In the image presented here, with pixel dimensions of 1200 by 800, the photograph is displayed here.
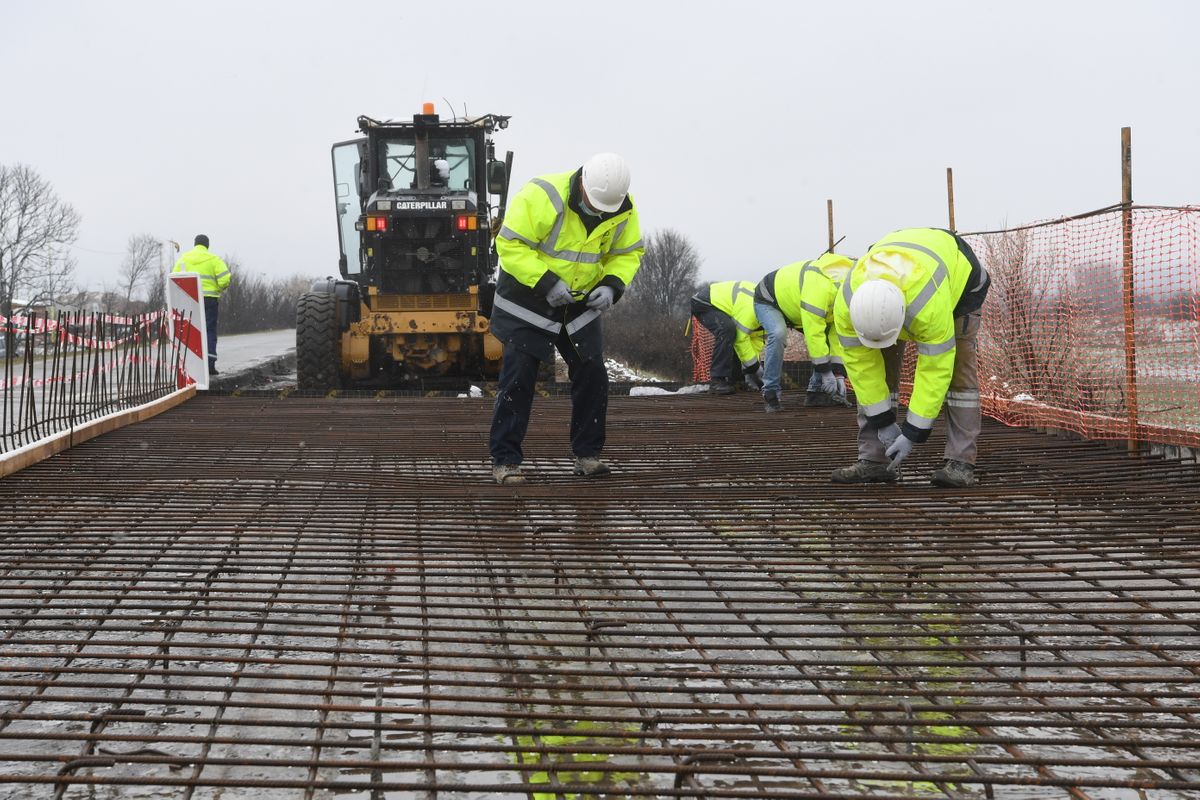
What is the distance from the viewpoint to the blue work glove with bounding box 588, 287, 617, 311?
479cm

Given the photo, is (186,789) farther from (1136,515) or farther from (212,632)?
(1136,515)

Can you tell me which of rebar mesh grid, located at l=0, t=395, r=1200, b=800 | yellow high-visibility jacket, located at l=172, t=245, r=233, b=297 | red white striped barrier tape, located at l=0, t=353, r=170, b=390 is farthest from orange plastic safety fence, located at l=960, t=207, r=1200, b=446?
yellow high-visibility jacket, located at l=172, t=245, r=233, b=297

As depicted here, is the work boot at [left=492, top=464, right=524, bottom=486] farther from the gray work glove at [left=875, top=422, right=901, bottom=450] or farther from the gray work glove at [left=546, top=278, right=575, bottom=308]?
the gray work glove at [left=875, top=422, right=901, bottom=450]

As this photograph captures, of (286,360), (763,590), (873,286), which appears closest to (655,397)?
(873,286)

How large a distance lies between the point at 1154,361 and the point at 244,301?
60187 mm

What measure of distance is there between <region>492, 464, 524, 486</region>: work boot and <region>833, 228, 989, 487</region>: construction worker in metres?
1.45

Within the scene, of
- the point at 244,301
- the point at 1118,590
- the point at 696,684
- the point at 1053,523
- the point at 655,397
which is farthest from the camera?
the point at 244,301

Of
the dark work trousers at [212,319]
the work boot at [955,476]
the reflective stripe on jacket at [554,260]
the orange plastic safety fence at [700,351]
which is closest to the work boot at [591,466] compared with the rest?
→ the reflective stripe on jacket at [554,260]

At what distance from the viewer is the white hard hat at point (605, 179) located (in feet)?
14.8

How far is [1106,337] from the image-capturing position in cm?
718

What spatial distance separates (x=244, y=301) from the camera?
2403 inches

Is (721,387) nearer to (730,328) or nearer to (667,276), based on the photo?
(730,328)

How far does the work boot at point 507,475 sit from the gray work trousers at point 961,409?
1.58 metres

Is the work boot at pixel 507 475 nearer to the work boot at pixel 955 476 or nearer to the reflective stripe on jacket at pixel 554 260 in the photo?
the reflective stripe on jacket at pixel 554 260
